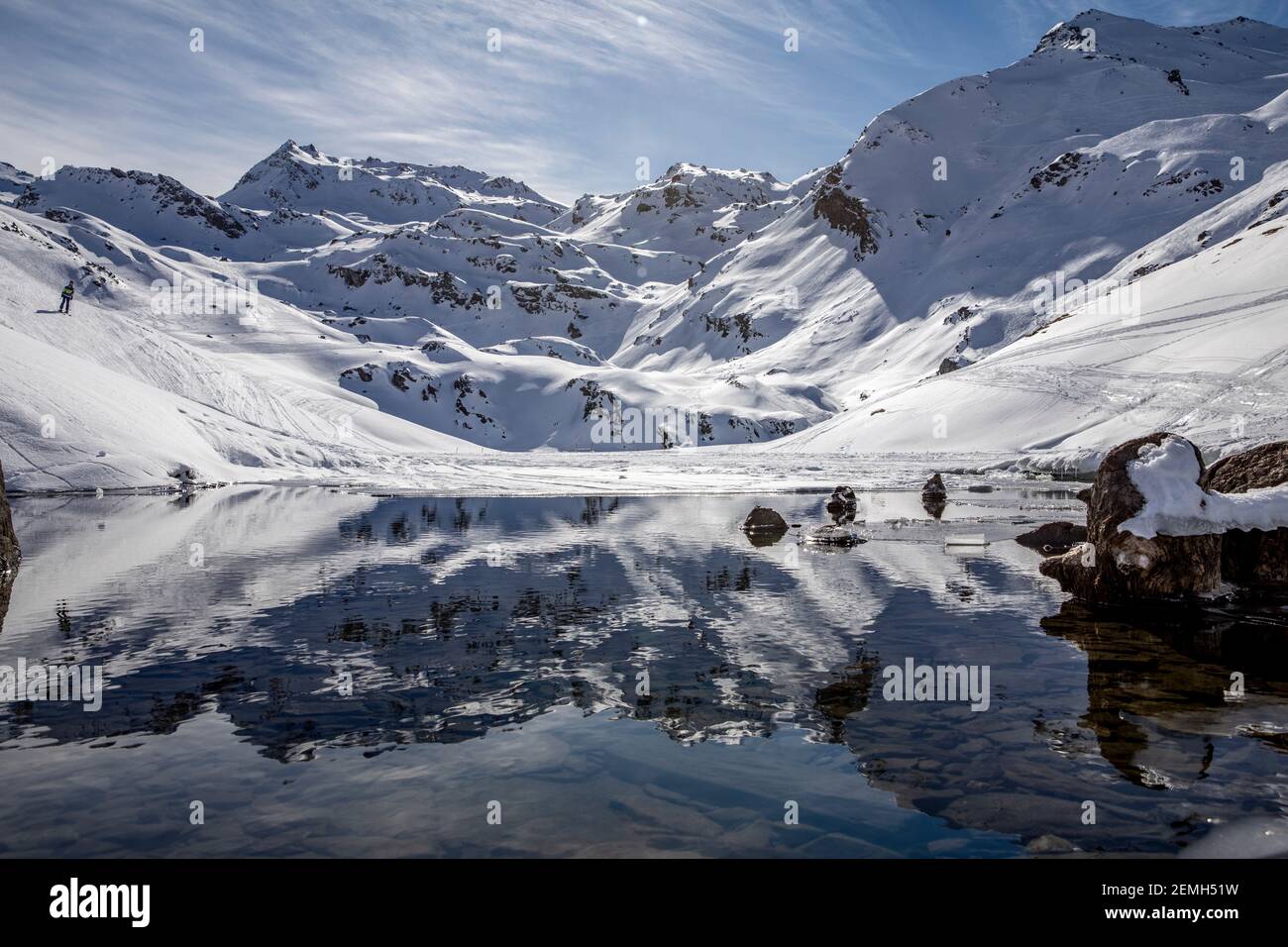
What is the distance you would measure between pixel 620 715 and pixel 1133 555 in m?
12.0

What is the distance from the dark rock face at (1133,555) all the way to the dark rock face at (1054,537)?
273 inches

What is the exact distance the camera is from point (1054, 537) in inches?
960

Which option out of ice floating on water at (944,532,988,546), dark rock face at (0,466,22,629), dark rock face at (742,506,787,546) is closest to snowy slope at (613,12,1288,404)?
dark rock face at (742,506,787,546)

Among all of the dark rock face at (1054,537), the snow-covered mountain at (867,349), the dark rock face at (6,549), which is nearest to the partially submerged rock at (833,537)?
the dark rock face at (1054,537)

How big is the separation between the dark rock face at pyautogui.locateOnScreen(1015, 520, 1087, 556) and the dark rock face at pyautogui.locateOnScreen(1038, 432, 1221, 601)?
693 centimetres

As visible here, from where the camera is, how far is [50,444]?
4397 cm

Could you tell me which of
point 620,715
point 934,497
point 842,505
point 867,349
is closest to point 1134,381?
point 934,497

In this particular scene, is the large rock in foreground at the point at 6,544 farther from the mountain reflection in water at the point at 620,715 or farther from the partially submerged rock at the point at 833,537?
the partially submerged rock at the point at 833,537

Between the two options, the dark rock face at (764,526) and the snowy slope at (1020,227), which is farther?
the snowy slope at (1020,227)

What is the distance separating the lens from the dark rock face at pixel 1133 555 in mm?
15844

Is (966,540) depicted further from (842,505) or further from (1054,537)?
(842,505)

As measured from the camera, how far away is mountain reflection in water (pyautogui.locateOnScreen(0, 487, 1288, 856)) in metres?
7.02

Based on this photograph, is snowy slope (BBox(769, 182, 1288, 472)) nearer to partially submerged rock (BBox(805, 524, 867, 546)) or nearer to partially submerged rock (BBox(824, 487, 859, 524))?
partially submerged rock (BBox(824, 487, 859, 524))
